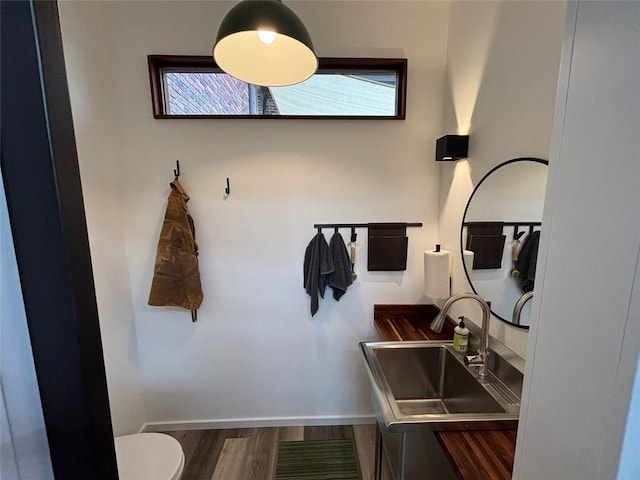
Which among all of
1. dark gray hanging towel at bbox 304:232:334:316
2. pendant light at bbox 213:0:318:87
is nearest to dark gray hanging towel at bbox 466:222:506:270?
dark gray hanging towel at bbox 304:232:334:316

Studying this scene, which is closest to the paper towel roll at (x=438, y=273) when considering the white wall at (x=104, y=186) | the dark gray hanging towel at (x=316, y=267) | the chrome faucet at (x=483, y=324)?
the chrome faucet at (x=483, y=324)

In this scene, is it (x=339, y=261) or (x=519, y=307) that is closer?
(x=519, y=307)

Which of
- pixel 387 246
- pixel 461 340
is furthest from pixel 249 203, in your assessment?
pixel 461 340

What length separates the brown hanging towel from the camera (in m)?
1.84

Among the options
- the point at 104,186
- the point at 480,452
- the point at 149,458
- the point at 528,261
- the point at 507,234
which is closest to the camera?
the point at 480,452

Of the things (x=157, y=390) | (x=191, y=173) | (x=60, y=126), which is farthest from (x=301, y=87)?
(x=157, y=390)

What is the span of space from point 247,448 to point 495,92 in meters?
2.55

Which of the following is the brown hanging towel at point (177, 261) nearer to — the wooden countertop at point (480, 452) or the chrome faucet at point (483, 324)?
the chrome faucet at point (483, 324)

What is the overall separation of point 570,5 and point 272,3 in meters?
0.87

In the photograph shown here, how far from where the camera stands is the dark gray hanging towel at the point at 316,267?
6.31 ft

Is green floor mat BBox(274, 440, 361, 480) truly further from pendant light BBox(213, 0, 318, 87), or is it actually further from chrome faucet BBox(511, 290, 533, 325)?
pendant light BBox(213, 0, 318, 87)

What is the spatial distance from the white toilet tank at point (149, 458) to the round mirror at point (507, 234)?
5.42 feet

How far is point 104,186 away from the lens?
171 cm

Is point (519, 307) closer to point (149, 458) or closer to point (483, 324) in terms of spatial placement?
point (483, 324)
